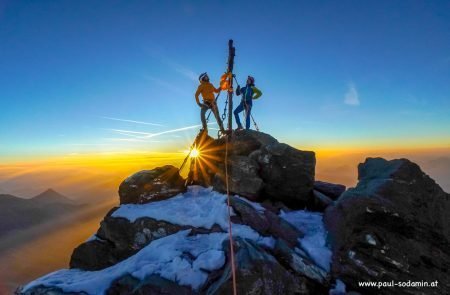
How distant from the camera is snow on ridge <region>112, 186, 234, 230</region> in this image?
15367 millimetres

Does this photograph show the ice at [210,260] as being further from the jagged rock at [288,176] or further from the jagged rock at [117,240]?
the jagged rock at [288,176]

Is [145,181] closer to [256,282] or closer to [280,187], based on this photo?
[280,187]

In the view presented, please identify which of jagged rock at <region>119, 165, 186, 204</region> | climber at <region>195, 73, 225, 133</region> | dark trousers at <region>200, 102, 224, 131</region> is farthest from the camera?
dark trousers at <region>200, 102, 224, 131</region>

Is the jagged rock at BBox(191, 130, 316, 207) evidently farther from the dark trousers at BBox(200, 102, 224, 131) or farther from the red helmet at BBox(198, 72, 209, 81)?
the red helmet at BBox(198, 72, 209, 81)

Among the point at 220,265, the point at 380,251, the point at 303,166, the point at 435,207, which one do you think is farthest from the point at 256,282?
the point at 303,166

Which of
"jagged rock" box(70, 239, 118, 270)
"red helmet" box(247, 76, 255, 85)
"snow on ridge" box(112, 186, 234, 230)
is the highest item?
"red helmet" box(247, 76, 255, 85)

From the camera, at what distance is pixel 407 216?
1308cm

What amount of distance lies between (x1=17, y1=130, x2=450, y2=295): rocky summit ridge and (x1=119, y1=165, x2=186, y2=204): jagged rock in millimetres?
66

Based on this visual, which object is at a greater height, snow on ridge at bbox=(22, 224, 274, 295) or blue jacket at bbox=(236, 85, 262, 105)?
blue jacket at bbox=(236, 85, 262, 105)

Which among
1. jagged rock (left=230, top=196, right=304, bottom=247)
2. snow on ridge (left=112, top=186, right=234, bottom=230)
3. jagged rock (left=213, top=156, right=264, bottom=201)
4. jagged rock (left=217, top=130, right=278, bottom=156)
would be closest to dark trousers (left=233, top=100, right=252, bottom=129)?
jagged rock (left=217, top=130, right=278, bottom=156)

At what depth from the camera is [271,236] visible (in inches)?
548

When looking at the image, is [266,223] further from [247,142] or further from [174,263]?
[247,142]

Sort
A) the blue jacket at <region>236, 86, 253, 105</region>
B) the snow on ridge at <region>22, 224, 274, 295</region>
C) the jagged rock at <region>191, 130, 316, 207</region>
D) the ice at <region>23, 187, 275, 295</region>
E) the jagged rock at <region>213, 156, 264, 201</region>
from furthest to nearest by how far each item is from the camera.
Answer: the blue jacket at <region>236, 86, 253, 105</region> → the jagged rock at <region>191, 130, 316, 207</region> → the jagged rock at <region>213, 156, 264, 201</region> → the ice at <region>23, 187, 275, 295</region> → the snow on ridge at <region>22, 224, 274, 295</region>

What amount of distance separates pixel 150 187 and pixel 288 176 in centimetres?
859
